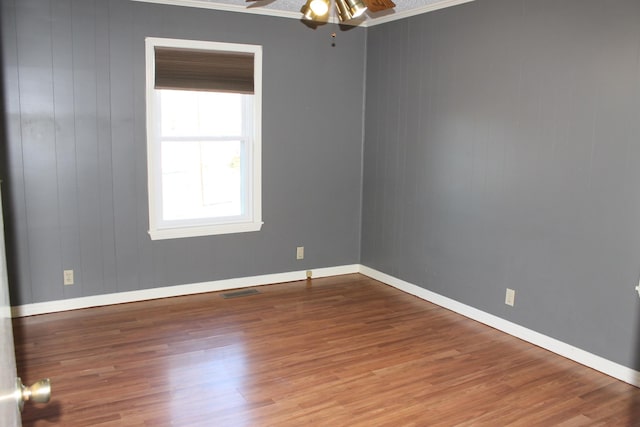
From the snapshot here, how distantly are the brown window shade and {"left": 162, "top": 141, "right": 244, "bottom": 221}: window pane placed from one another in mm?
491

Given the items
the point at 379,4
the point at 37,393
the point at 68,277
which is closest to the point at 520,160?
the point at 379,4

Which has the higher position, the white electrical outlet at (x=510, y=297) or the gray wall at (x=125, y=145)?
the gray wall at (x=125, y=145)

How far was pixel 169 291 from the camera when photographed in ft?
15.4

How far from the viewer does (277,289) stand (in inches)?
197

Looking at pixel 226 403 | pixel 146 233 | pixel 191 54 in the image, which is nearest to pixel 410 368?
pixel 226 403

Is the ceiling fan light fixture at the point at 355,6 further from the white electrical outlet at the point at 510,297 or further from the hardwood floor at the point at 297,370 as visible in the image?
the white electrical outlet at the point at 510,297

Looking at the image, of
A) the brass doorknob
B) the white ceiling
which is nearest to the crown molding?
the white ceiling

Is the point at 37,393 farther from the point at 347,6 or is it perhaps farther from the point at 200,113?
the point at 200,113

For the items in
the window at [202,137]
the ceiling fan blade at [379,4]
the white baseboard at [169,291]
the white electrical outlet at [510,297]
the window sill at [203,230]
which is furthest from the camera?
the window sill at [203,230]

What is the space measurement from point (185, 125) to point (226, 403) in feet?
8.47

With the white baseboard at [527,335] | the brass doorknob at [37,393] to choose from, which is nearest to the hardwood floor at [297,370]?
the white baseboard at [527,335]

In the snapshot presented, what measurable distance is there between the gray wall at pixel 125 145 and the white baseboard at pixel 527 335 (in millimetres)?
987

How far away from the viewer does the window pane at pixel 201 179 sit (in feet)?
15.3

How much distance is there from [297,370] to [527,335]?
67.2 inches
